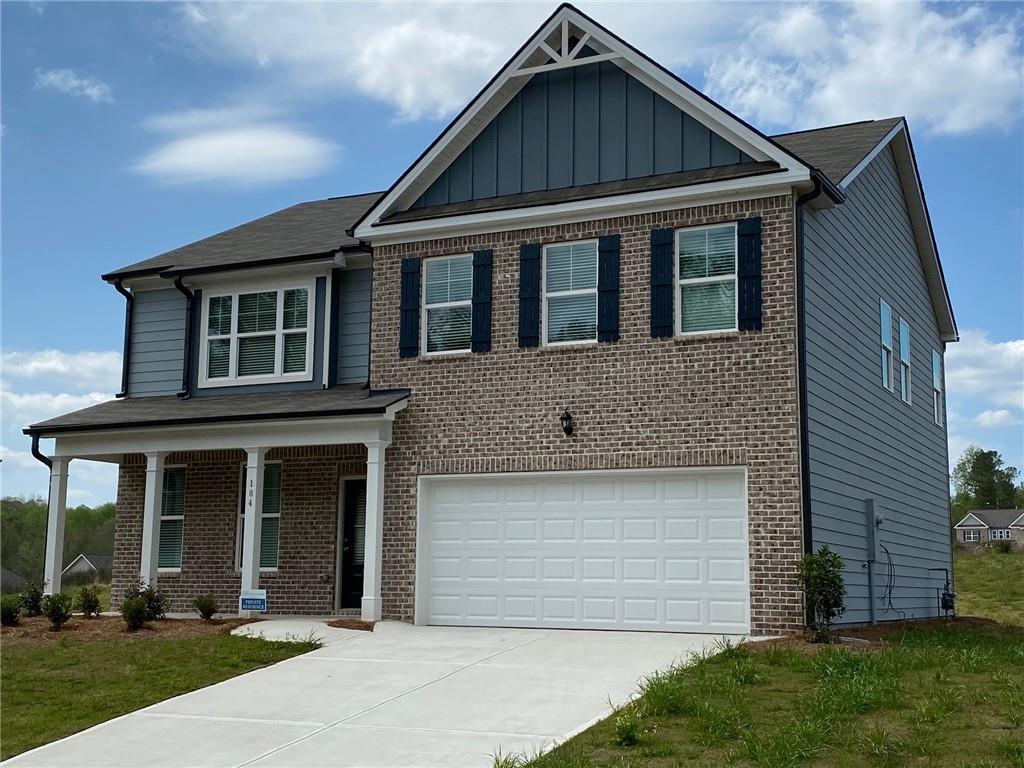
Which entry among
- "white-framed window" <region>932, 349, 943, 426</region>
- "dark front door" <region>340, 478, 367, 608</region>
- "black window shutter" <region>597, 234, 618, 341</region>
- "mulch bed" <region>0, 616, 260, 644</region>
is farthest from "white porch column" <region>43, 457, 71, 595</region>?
"white-framed window" <region>932, 349, 943, 426</region>

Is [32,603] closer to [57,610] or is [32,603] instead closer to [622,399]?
[57,610]

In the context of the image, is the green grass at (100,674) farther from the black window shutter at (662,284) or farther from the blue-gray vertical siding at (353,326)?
the black window shutter at (662,284)

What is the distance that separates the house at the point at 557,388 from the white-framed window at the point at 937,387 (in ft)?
10.9

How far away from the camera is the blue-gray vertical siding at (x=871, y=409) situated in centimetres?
1642

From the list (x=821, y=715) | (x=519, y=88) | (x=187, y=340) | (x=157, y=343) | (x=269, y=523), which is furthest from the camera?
(x=157, y=343)

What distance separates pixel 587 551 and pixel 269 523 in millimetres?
6088

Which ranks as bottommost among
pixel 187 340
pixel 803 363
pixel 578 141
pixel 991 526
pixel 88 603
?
pixel 88 603

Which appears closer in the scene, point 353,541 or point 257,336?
point 353,541

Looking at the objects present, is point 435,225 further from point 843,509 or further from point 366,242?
point 843,509

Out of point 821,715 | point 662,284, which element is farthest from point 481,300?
point 821,715

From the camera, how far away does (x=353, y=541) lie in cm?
1961

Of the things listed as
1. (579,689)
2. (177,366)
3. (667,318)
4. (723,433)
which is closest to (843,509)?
(723,433)

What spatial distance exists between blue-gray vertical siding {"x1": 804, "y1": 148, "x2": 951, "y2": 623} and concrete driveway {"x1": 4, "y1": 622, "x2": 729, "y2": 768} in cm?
350

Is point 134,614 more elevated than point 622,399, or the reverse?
point 622,399
